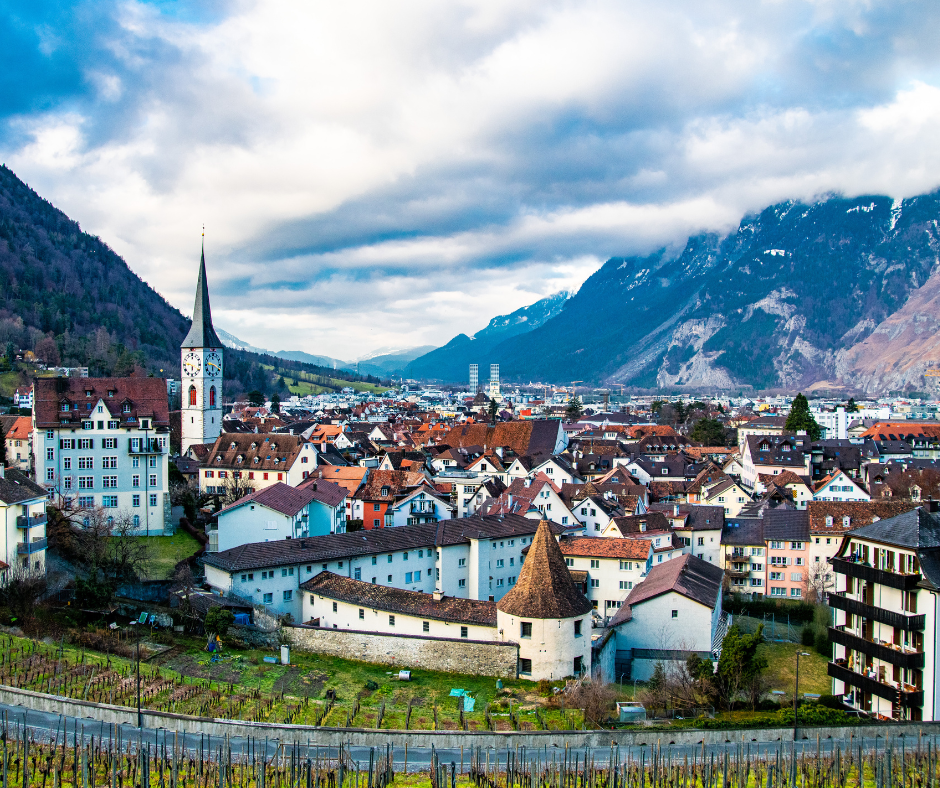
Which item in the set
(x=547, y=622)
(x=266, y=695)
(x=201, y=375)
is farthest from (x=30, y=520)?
(x=201, y=375)

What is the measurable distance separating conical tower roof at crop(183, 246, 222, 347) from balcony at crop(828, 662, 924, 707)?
71.5 meters

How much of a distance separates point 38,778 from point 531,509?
4518 cm

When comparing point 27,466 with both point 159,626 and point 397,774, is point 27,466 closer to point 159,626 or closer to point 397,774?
point 159,626

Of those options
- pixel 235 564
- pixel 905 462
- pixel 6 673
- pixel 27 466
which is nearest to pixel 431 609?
pixel 235 564

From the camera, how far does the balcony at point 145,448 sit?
192ft

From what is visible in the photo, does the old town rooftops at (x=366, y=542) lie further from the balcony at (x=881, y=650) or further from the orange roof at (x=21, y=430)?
the orange roof at (x=21, y=430)

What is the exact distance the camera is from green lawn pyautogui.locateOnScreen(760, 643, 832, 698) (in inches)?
1698

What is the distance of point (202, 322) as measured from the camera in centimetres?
9125

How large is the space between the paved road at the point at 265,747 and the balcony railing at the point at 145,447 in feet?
99.3

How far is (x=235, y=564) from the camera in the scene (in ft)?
151

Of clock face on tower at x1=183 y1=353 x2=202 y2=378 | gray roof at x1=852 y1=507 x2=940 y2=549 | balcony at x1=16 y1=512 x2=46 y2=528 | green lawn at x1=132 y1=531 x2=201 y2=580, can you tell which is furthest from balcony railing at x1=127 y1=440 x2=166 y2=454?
gray roof at x1=852 y1=507 x2=940 y2=549

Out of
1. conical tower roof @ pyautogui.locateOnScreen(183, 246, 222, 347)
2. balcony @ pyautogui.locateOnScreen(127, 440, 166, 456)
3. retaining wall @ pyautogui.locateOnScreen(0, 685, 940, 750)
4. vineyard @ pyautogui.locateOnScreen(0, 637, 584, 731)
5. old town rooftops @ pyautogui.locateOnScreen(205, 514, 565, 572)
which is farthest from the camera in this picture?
conical tower roof @ pyautogui.locateOnScreen(183, 246, 222, 347)

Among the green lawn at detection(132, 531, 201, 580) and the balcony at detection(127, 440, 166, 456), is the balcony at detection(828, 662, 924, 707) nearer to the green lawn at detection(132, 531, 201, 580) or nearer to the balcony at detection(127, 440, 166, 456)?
the green lawn at detection(132, 531, 201, 580)

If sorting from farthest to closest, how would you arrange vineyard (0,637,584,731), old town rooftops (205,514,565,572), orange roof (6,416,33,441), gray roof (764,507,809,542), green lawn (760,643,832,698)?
orange roof (6,416,33,441)
gray roof (764,507,809,542)
old town rooftops (205,514,565,572)
green lawn (760,643,832,698)
vineyard (0,637,584,731)
